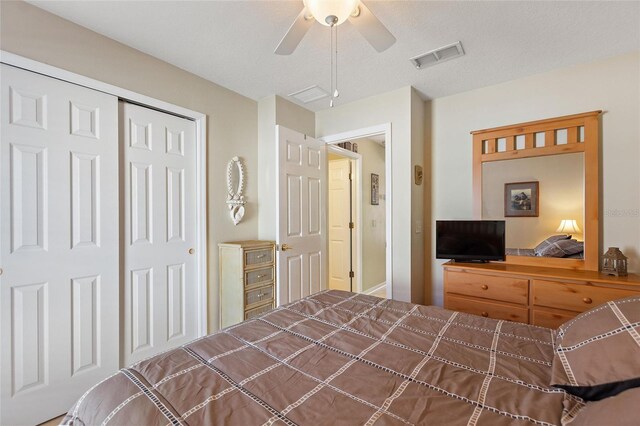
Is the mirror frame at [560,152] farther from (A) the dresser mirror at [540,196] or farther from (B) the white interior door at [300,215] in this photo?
(B) the white interior door at [300,215]

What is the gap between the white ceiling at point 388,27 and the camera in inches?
67.4

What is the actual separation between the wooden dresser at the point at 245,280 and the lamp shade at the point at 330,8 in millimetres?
1830

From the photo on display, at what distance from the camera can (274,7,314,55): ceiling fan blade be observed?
1.43 m

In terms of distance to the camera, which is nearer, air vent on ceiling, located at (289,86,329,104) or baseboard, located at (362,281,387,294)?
air vent on ceiling, located at (289,86,329,104)

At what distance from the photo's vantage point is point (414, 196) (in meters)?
2.87

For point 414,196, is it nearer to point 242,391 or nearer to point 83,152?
point 242,391

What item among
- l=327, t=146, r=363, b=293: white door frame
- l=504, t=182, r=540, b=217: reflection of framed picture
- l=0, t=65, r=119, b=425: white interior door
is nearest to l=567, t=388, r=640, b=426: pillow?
l=504, t=182, r=540, b=217: reflection of framed picture

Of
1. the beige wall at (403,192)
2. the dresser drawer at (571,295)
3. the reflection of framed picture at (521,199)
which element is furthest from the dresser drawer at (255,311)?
the reflection of framed picture at (521,199)

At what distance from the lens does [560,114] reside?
246 cm

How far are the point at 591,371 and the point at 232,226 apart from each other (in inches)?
104

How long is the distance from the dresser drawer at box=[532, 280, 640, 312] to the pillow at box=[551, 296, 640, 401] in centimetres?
119

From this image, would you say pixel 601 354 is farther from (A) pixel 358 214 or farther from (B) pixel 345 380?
(A) pixel 358 214

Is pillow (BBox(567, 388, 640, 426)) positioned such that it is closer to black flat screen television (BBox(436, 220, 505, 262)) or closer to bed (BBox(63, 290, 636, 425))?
bed (BBox(63, 290, 636, 425))

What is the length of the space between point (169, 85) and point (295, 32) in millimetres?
1442
